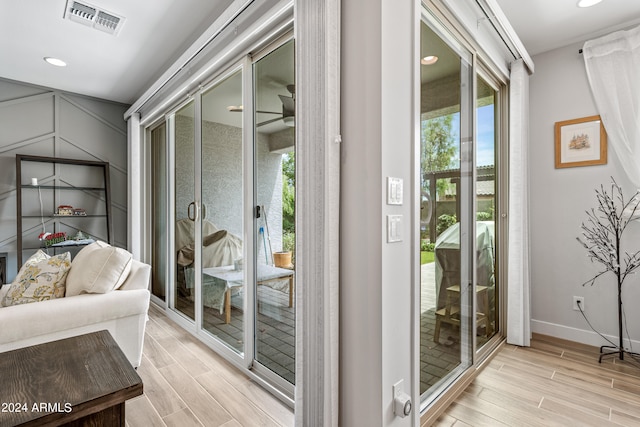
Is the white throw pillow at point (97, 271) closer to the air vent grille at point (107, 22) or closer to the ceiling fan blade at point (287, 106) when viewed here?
the ceiling fan blade at point (287, 106)

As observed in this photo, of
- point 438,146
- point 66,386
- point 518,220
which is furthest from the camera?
point 518,220

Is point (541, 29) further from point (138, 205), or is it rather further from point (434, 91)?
point (138, 205)

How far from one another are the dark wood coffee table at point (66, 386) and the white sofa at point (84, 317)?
2.59 feet

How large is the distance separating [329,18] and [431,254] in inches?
52.5

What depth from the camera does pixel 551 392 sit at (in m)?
1.98

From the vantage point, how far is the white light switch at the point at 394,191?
1.22 meters

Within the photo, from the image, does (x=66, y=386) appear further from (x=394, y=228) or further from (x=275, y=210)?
(x=275, y=210)

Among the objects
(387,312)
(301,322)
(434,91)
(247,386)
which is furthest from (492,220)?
(247,386)

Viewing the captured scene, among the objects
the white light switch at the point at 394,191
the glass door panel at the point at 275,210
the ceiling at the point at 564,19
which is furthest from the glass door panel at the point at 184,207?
the ceiling at the point at 564,19

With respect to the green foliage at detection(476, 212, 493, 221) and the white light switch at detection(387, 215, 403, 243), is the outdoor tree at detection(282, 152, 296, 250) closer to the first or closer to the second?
the white light switch at detection(387, 215, 403, 243)

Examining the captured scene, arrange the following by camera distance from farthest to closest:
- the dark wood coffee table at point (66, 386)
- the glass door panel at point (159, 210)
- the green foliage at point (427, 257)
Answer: the glass door panel at point (159, 210) → the green foliage at point (427, 257) → the dark wood coffee table at point (66, 386)

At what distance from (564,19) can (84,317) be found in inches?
154

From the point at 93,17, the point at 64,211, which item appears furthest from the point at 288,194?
the point at 64,211

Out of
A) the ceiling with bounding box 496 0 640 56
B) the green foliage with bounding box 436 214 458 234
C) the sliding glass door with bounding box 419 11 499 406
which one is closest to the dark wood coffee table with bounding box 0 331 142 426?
the sliding glass door with bounding box 419 11 499 406
